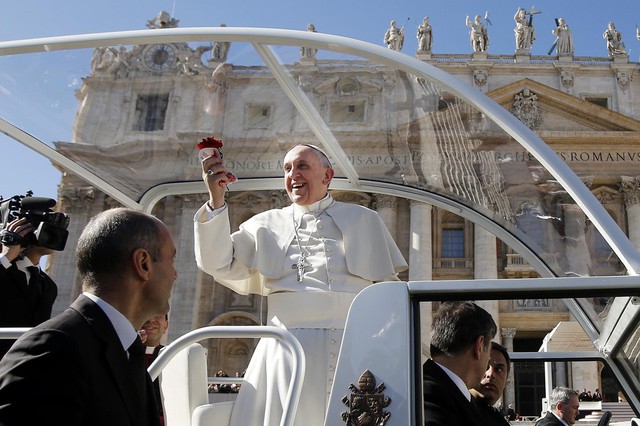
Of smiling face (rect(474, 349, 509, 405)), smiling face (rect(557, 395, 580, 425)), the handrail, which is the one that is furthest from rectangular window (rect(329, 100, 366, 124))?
smiling face (rect(557, 395, 580, 425))

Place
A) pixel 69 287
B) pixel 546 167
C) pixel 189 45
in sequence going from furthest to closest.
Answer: pixel 69 287
pixel 189 45
pixel 546 167

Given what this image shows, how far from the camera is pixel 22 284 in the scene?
4.08m

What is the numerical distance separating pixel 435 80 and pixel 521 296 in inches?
53.1

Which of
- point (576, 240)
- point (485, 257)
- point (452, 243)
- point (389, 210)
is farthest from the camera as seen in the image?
point (452, 243)

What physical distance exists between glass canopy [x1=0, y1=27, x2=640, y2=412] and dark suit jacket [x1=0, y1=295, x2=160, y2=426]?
1.69 metres

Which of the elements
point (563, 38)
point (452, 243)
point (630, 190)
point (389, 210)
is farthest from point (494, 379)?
point (563, 38)

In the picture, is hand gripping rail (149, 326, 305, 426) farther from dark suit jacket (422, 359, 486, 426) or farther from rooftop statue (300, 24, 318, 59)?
rooftop statue (300, 24, 318, 59)

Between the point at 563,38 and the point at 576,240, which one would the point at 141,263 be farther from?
the point at 563,38

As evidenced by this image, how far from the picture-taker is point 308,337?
9.53 ft

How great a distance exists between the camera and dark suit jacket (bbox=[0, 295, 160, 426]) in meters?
1.35

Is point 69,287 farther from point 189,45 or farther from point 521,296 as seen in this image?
point 521,296

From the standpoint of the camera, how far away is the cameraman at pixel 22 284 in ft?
13.0

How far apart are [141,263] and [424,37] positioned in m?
36.1

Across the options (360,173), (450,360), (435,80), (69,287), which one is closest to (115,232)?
(450,360)
